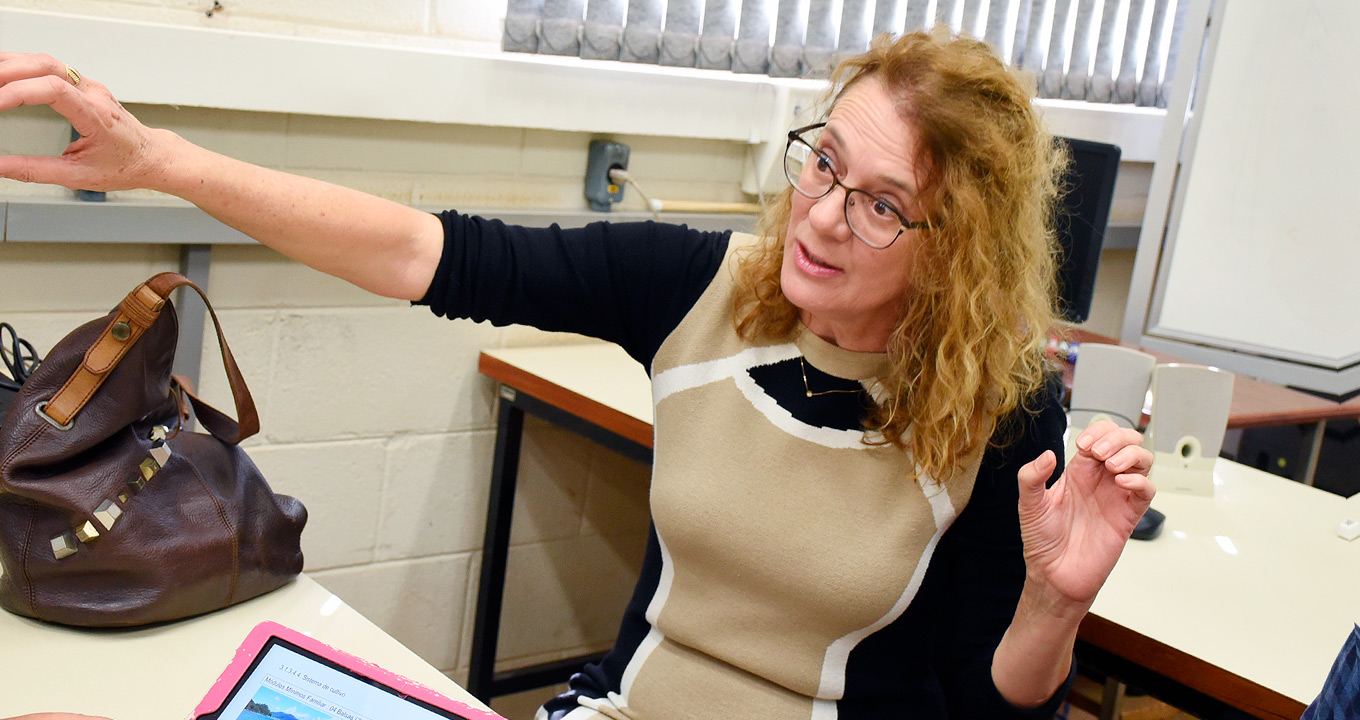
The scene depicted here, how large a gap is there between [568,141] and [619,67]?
16cm

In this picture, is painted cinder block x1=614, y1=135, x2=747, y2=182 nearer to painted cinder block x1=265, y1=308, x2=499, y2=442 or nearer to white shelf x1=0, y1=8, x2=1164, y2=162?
white shelf x1=0, y1=8, x2=1164, y2=162

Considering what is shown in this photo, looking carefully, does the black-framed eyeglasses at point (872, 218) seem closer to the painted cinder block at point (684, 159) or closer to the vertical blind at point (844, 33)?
the vertical blind at point (844, 33)

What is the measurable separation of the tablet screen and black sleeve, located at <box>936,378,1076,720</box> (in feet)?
1.87

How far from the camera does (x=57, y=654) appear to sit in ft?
3.34

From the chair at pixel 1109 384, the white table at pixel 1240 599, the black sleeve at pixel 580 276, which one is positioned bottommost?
the white table at pixel 1240 599

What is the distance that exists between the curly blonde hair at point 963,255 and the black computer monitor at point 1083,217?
3.88 feet

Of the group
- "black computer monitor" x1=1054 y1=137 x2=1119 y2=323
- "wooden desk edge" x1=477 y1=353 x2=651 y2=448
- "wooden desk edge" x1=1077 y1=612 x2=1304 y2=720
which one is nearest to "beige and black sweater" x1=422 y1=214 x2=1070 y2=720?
"wooden desk edge" x1=1077 y1=612 x2=1304 y2=720

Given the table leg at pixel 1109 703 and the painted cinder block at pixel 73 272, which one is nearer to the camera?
the painted cinder block at pixel 73 272

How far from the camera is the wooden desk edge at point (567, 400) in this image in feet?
5.86

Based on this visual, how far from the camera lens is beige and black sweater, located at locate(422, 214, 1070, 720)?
3.82 feet

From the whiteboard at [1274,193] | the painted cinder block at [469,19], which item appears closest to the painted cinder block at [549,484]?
the painted cinder block at [469,19]

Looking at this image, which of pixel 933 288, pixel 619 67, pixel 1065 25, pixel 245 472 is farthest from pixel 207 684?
pixel 1065 25

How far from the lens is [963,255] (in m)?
1.15

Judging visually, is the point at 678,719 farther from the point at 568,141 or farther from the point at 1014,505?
the point at 568,141
